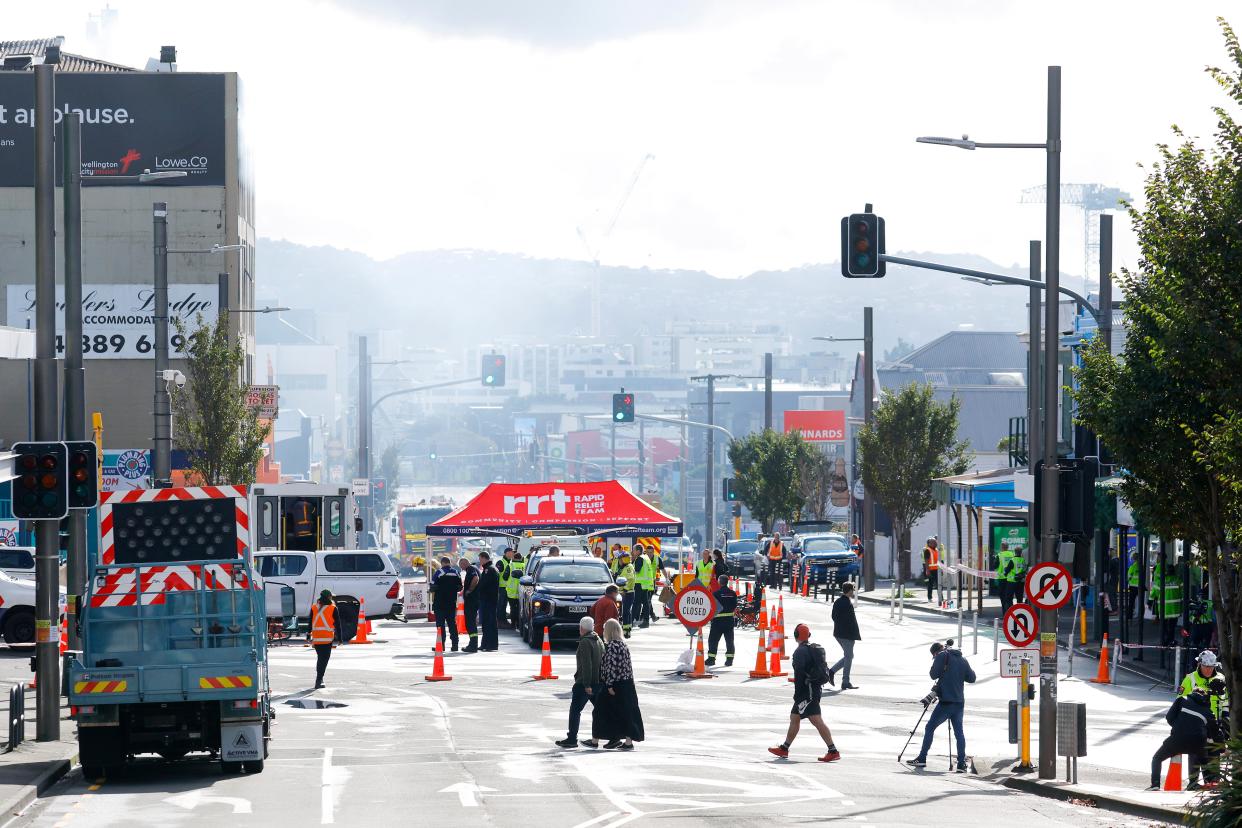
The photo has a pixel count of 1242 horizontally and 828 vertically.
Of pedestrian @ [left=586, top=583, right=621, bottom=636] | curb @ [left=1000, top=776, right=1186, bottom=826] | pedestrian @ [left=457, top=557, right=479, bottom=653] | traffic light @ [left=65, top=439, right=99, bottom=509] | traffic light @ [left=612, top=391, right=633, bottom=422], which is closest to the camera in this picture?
curb @ [left=1000, top=776, right=1186, bottom=826]

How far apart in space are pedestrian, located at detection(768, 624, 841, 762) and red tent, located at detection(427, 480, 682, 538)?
88.9ft

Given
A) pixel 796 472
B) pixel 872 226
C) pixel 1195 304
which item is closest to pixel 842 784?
pixel 1195 304

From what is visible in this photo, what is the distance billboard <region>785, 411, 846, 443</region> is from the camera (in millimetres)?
97688

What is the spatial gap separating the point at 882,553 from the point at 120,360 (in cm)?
3446

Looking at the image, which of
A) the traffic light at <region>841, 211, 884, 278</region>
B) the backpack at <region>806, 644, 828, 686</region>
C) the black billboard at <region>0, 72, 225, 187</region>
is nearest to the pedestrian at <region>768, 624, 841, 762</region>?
the backpack at <region>806, 644, 828, 686</region>

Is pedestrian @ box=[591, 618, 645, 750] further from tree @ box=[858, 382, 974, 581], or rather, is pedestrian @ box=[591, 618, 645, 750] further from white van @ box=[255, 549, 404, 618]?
tree @ box=[858, 382, 974, 581]

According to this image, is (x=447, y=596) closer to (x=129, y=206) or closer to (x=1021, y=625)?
(x=1021, y=625)

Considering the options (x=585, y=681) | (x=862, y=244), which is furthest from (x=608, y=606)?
(x=862, y=244)

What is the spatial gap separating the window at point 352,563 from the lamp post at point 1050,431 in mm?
19558

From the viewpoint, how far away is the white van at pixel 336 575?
120 ft

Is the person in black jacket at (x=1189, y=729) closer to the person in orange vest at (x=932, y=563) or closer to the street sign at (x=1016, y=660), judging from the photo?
the street sign at (x=1016, y=660)

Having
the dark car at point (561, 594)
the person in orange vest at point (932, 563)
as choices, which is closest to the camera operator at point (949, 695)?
the dark car at point (561, 594)

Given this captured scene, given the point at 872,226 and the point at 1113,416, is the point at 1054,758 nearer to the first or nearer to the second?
the point at 1113,416

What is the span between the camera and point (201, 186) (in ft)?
218
